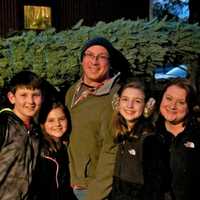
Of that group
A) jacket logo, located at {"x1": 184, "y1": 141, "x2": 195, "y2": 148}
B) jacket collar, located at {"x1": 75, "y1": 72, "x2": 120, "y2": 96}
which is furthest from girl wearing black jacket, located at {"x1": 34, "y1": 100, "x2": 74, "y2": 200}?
jacket logo, located at {"x1": 184, "y1": 141, "x2": 195, "y2": 148}

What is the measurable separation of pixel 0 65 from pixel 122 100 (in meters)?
1.28

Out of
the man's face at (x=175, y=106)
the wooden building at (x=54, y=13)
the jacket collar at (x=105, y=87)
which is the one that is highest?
the wooden building at (x=54, y=13)

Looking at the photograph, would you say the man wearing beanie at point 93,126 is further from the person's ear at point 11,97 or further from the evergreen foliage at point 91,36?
the evergreen foliage at point 91,36

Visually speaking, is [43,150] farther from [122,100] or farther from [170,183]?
[170,183]

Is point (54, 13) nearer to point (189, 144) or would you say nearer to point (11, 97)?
point (11, 97)

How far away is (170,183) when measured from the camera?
13.4 ft

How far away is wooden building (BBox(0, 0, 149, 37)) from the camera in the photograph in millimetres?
10995

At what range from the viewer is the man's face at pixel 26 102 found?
389cm

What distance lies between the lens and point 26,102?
3898 millimetres

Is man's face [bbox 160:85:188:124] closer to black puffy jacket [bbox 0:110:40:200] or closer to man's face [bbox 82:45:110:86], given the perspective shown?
man's face [bbox 82:45:110:86]

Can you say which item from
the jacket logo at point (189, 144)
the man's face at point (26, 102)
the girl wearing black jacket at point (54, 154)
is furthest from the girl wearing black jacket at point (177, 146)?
the man's face at point (26, 102)

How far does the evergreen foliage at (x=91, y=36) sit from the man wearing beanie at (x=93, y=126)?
0.61 meters

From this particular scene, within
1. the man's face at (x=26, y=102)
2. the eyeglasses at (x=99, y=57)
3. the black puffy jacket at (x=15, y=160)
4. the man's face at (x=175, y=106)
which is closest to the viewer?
the black puffy jacket at (x=15, y=160)

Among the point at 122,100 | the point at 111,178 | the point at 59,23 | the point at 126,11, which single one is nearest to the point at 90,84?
the point at 122,100
